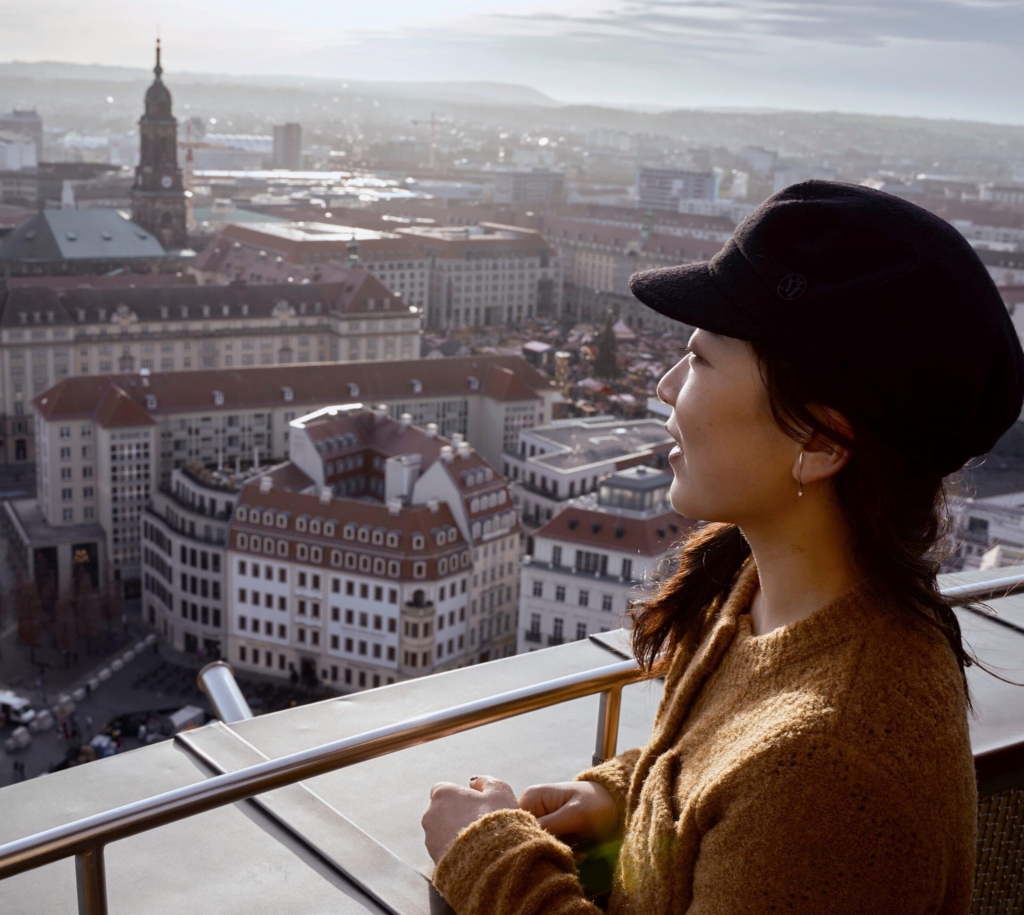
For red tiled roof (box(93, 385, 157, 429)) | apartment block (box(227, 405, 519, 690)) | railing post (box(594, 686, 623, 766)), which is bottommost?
apartment block (box(227, 405, 519, 690))

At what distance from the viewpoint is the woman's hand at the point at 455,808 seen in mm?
850

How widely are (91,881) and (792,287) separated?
0.50m

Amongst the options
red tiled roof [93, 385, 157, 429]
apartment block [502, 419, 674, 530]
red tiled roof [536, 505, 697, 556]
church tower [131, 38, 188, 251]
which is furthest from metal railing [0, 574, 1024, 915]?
church tower [131, 38, 188, 251]

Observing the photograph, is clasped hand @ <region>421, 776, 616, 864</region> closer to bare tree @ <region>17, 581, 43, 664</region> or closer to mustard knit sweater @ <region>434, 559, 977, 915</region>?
mustard knit sweater @ <region>434, 559, 977, 915</region>

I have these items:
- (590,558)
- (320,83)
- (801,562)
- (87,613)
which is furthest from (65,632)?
(320,83)

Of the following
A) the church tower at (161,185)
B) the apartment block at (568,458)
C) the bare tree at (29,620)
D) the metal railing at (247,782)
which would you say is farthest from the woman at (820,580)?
the church tower at (161,185)

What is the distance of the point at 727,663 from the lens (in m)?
0.80

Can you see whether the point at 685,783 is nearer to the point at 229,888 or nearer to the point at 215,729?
the point at 229,888

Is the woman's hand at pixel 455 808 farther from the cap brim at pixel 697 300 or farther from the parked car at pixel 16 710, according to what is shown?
the parked car at pixel 16 710

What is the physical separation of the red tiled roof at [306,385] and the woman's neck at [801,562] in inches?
604

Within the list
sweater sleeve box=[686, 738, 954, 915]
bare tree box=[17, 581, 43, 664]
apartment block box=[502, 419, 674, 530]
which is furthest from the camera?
apartment block box=[502, 419, 674, 530]

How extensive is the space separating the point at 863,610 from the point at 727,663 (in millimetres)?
108

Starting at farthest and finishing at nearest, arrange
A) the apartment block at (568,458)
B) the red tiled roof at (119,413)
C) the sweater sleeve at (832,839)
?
the red tiled roof at (119,413) → the apartment block at (568,458) → the sweater sleeve at (832,839)

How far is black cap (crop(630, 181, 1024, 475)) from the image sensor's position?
2.19ft
